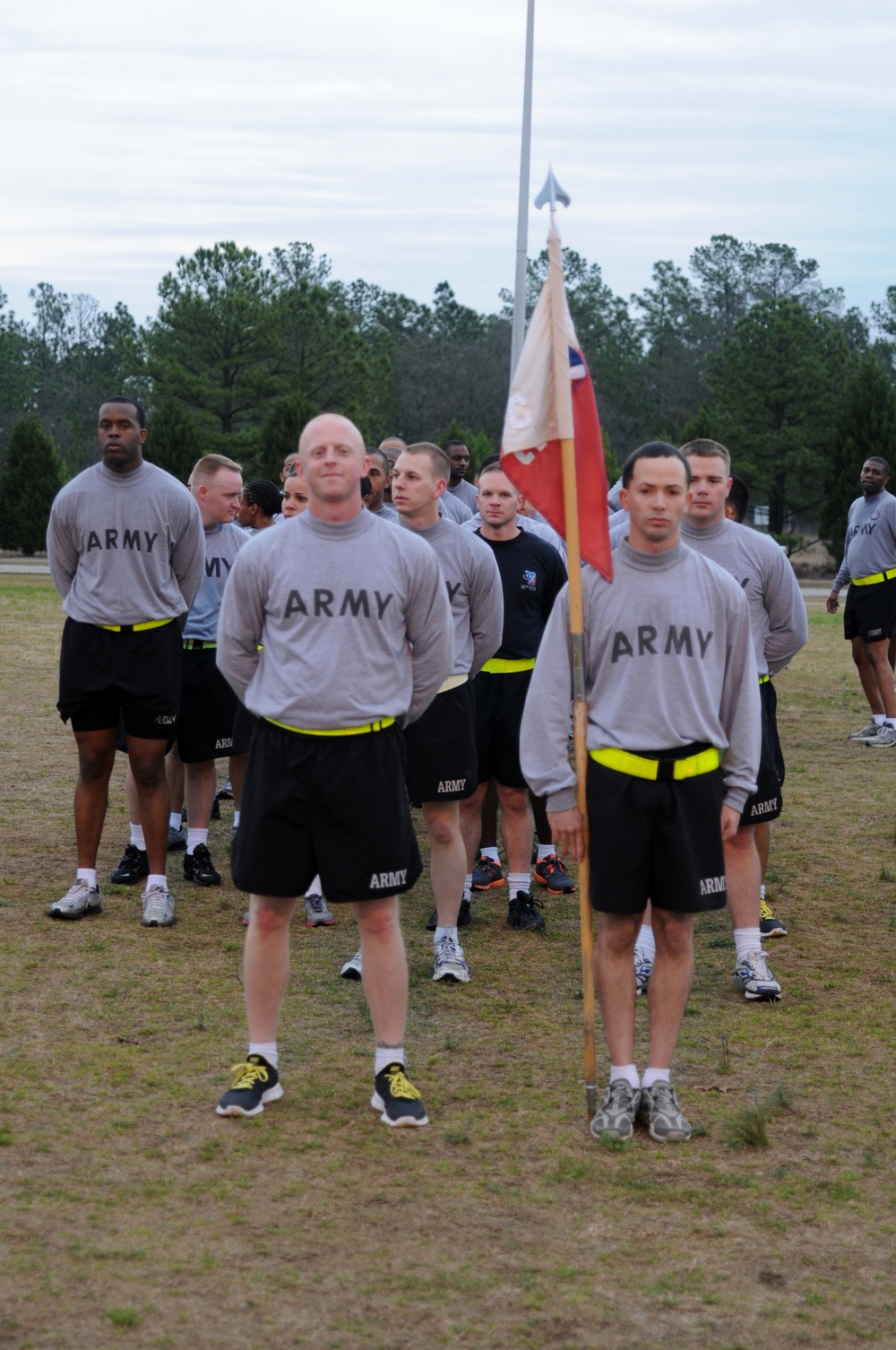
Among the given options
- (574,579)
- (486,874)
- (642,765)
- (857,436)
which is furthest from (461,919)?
(857,436)

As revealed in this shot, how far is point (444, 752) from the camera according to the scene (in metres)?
6.55

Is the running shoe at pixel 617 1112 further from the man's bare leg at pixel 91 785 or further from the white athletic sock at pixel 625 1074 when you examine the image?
the man's bare leg at pixel 91 785

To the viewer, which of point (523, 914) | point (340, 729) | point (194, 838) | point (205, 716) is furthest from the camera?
point (194, 838)

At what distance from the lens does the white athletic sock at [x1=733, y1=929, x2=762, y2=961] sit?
6398 mm

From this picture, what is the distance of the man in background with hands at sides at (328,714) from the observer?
483 centimetres

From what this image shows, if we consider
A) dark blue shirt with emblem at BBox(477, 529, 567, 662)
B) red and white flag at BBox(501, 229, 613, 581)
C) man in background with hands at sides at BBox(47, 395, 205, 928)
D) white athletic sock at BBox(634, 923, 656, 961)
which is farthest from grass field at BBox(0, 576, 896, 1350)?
red and white flag at BBox(501, 229, 613, 581)

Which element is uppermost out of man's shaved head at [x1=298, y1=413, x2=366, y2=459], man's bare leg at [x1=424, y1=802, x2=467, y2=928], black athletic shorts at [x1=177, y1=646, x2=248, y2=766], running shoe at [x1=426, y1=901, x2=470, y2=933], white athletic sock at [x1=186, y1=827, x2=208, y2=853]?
man's shaved head at [x1=298, y1=413, x2=366, y2=459]

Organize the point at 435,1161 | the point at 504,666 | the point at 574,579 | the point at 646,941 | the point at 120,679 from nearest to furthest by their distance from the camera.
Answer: the point at 435,1161
the point at 574,579
the point at 646,941
the point at 120,679
the point at 504,666

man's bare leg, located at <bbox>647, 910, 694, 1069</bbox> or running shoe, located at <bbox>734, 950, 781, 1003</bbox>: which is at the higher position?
man's bare leg, located at <bbox>647, 910, 694, 1069</bbox>

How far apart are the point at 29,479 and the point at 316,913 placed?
123 ft

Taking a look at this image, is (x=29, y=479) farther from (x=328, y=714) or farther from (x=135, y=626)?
(x=328, y=714)

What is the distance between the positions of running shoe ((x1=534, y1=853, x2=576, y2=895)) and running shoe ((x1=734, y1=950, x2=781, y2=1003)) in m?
1.94

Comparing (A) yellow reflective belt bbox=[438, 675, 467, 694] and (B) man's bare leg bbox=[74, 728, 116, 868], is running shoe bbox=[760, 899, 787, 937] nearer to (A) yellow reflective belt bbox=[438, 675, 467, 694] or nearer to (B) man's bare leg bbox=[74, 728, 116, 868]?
(A) yellow reflective belt bbox=[438, 675, 467, 694]

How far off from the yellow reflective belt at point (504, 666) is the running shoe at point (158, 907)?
6.35 ft
